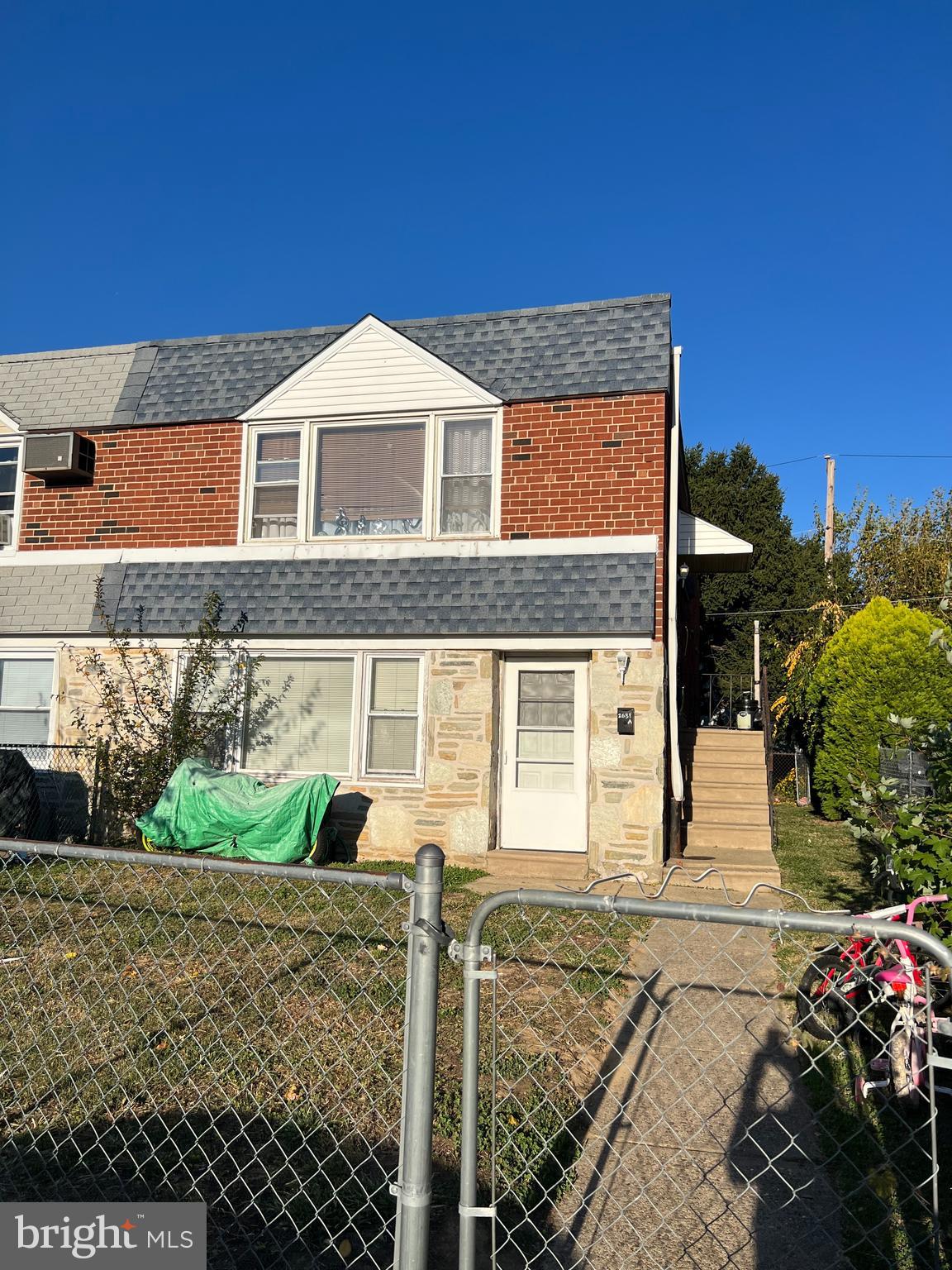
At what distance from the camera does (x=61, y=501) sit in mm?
12555

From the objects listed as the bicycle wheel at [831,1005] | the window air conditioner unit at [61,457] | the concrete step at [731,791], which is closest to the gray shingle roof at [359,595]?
the window air conditioner unit at [61,457]

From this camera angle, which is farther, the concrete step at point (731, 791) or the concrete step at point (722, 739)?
the concrete step at point (722, 739)

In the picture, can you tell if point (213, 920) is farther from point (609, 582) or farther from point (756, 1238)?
point (609, 582)

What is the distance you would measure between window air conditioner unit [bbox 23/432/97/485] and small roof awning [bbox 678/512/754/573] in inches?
319

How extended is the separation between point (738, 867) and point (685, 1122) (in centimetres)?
581

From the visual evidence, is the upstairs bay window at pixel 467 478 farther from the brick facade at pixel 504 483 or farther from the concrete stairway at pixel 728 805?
the concrete stairway at pixel 728 805

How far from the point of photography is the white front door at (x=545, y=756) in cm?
1070

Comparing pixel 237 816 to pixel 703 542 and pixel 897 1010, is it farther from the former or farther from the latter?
pixel 897 1010

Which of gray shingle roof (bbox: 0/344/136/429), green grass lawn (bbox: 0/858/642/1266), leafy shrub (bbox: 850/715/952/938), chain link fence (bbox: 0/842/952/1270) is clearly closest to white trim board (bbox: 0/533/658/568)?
gray shingle roof (bbox: 0/344/136/429)

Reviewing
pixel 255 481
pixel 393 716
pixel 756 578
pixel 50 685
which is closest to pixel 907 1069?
pixel 393 716

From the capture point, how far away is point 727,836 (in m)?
11.4

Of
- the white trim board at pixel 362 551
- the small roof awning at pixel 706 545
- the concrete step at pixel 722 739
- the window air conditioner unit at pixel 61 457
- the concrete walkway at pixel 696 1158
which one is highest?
the window air conditioner unit at pixel 61 457

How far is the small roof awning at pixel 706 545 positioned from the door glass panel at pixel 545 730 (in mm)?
2996

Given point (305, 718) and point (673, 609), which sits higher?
point (673, 609)
